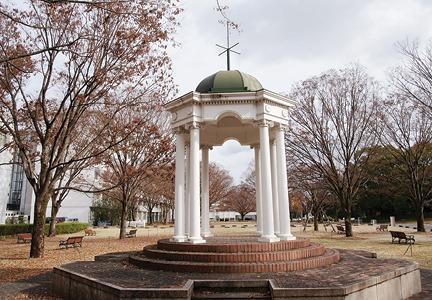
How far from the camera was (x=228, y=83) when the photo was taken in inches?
448

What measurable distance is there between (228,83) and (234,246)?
5274mm

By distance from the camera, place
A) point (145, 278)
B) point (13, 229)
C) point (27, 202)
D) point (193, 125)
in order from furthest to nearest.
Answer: point (27, 202)
point (13, 229)
point (193, 125)
point (145, 278)

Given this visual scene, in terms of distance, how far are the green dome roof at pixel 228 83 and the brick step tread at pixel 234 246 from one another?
4.84 meters

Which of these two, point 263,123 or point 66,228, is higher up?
point 263,123

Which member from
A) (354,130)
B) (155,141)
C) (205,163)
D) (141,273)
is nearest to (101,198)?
(155,141)

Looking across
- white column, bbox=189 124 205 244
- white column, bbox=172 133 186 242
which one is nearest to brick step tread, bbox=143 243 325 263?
white column, bbox=189 124 205 244

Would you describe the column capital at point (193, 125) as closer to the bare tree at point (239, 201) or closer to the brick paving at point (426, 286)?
the brick paving at point (426, 286)

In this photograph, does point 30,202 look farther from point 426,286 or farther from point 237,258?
point 426,286

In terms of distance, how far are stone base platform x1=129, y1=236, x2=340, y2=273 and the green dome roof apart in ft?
16.2

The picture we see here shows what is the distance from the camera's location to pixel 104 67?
48.4 feet

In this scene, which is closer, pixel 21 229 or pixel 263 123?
pixel 263 123

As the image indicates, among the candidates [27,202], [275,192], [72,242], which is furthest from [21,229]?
[275,192]

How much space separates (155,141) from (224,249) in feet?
46.4

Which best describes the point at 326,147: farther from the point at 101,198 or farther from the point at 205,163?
the point at 101,198
